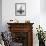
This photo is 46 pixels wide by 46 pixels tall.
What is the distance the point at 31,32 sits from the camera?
216 inches

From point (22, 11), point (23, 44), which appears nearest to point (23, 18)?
point (22, 11)

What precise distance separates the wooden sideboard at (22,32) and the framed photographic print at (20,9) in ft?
1.54

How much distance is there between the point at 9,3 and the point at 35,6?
1.03 meters

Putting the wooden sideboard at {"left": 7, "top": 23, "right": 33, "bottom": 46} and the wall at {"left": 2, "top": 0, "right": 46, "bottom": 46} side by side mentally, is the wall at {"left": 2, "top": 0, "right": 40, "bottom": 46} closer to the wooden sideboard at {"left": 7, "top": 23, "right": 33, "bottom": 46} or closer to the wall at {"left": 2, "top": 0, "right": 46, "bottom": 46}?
the wall at {"left": 2, "top": 0, "right": 46, "bottom": 46}

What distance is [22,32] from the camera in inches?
216

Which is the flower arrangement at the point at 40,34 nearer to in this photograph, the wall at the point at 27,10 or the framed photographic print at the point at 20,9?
the wall at the point at 27,10

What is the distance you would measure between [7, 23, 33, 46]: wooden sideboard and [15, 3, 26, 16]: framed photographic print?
1.54 feet

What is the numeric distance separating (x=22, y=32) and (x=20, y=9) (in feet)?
2.97

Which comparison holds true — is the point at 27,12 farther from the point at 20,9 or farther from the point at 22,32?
the point at 22,32

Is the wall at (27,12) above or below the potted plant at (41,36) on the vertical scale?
above

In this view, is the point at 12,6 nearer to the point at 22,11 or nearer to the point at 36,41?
the point at 22,11

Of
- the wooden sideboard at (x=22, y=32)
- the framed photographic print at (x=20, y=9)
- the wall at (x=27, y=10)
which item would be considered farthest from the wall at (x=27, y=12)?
the wooden sideboard at (x=22, y=32)

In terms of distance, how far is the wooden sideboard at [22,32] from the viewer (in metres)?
5.43

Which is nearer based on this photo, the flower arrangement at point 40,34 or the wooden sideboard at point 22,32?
the flower arrangement at point 40,34
